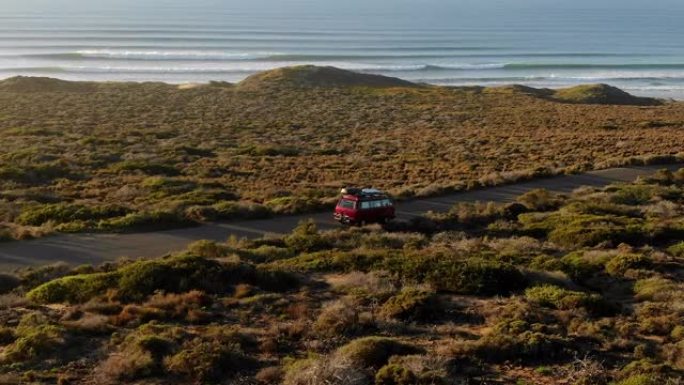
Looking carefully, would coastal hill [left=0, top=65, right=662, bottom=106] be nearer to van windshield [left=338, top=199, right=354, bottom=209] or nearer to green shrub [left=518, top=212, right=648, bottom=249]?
green shrub [left=518, top=212, right=648, bottom=249]

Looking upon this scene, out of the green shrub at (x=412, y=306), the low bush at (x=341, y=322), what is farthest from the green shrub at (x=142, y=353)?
the green shrub at (x=412, y=306)

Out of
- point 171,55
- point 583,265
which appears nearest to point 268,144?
point 583,265

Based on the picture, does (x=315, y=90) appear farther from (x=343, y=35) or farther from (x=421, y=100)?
(x=343, y=35)

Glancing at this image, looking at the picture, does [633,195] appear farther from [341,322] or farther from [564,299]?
[341,322]

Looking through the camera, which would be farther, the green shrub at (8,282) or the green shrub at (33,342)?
the green shrub at (8,282)

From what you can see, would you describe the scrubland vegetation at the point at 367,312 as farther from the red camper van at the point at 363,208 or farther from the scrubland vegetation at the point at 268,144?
the scrubland vegetation at the point at 268,144

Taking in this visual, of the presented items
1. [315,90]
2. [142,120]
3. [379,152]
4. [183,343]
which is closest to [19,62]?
[315,90]

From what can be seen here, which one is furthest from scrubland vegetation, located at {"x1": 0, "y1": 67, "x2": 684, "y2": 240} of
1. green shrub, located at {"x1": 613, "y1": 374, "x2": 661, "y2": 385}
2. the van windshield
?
green shrub, located at {"x1": 613, "y1": 374, "x2": 661, "y2": 385}
